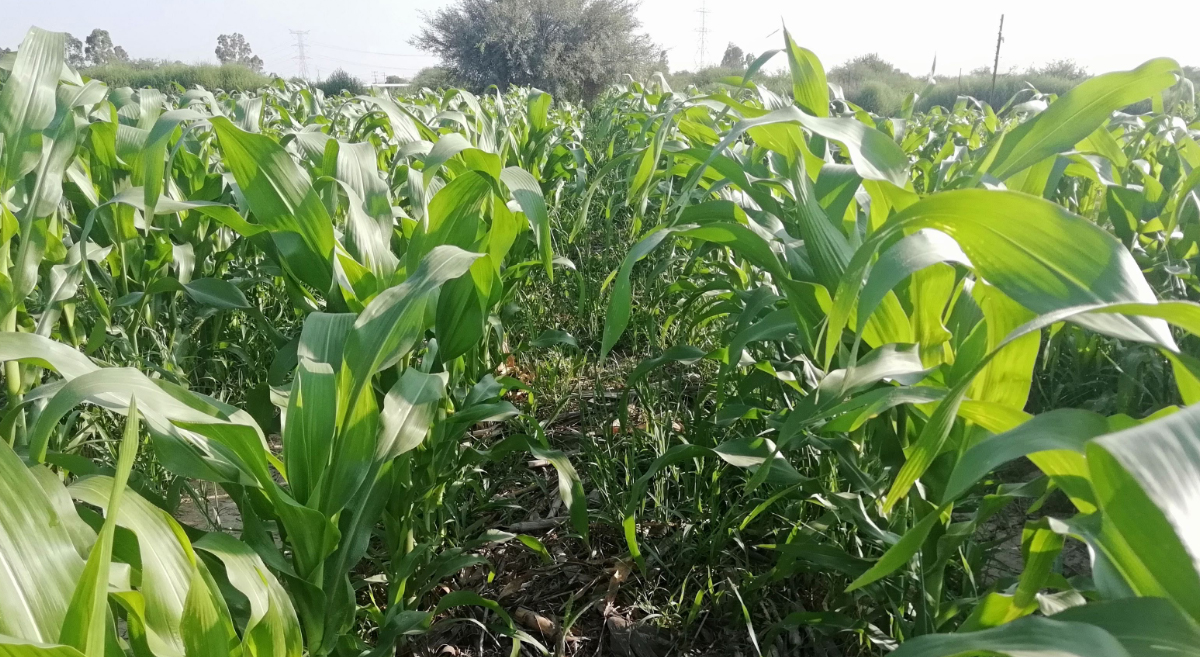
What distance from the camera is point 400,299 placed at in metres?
0.93

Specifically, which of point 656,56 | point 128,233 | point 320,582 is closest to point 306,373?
point 320,582

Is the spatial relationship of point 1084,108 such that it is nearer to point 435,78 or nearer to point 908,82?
point 908,82

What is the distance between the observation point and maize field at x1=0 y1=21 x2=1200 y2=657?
547 millimetres

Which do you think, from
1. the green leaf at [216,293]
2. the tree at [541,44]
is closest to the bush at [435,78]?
the tree at [541,44]

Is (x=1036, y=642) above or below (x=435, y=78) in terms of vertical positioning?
below

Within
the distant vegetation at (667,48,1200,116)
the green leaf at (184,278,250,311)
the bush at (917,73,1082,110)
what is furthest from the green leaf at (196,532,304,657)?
the bush at (917,73,1082,110)

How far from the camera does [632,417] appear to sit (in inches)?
78.7

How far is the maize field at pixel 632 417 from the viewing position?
55cm

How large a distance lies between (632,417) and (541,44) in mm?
28194

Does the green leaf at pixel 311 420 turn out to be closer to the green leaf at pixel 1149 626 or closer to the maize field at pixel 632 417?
the maize field at pixel 632 417

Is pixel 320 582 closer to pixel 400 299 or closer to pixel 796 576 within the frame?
pixel 400 299

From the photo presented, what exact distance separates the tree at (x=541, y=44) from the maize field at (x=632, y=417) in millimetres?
26767

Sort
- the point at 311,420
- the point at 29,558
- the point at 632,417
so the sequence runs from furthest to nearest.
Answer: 1. the point at 632,417
2. the point at 311,420
3. the point at 29,558

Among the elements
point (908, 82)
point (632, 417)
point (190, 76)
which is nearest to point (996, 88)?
point (908, 82)
